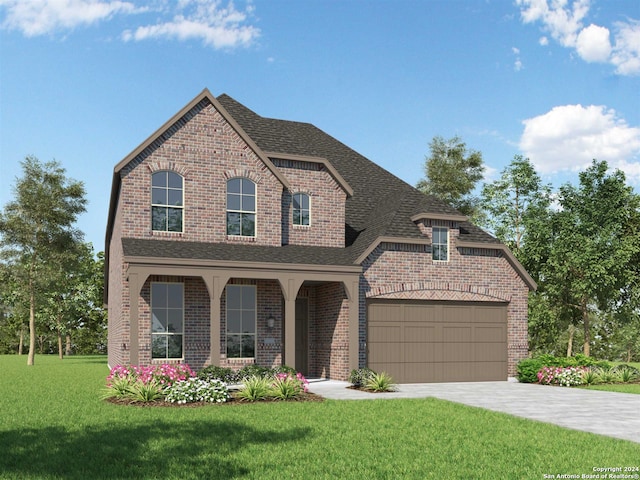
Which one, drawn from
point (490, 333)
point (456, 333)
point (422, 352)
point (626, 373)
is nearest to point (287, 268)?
point (422, 352)

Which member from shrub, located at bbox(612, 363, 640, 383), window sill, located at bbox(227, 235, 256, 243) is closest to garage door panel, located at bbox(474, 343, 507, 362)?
shrub, located at bbox(612, 363, 640, 383)

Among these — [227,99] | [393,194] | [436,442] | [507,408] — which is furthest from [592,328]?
[436,442]

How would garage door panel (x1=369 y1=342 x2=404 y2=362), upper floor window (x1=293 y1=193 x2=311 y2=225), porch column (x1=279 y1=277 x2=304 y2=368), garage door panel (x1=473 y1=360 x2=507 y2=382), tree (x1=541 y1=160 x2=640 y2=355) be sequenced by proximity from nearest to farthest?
porch column (x1=279 y1=277 x2=304 y2=368) → garage door panel (x1=369 y1=342 x2=404 y2=362) → upper floor window (x1=293 y1=193 x2=311 y2=225) → garage door panel (x1=473 y1=360 x2=507 y2=382) → tree (x1=541 y1=160 x2=640 y2=355)

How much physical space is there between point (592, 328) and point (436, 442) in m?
52.5

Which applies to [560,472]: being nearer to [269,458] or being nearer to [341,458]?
[341,458]

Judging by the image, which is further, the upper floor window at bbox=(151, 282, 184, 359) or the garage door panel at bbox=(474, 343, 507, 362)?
the garage door panel at bbox=(474, 343, 507, 362)

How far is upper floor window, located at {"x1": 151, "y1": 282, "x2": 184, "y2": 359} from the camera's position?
791 inches

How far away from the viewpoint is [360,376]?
19.6 m

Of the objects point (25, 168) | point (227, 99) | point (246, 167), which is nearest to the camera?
point (246, 167)

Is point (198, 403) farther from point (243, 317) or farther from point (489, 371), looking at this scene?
point (489, 371)

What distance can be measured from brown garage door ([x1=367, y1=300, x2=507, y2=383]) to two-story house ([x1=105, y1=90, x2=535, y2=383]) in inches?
1.6

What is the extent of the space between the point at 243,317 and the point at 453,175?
971 inches

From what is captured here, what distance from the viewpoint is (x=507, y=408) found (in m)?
15.1

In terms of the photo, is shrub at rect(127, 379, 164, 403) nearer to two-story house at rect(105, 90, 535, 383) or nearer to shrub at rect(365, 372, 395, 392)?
two-story house at rect(105, 90, 535, 383)
